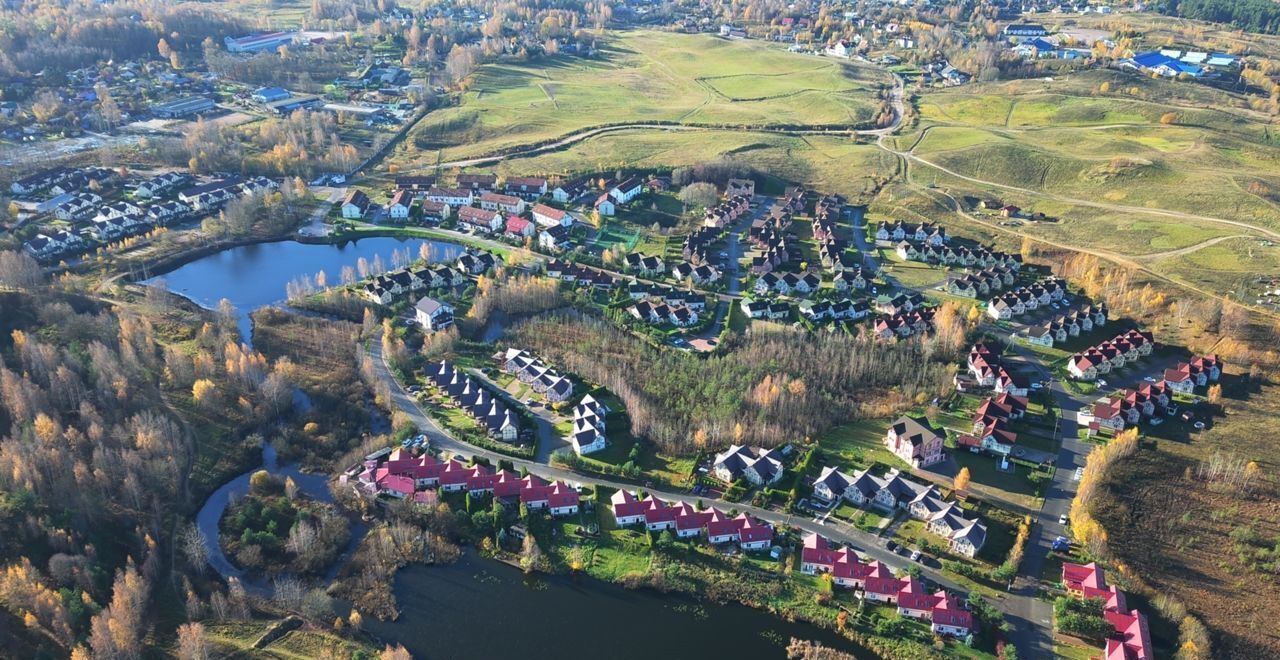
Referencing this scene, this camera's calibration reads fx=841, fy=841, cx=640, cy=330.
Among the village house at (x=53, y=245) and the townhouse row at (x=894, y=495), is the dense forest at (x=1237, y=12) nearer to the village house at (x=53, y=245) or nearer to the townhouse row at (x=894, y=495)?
the townhouse row at (x=894, y=495)

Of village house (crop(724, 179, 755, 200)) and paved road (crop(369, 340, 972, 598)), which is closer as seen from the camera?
paved road (crop(369, 340, 972, 598))

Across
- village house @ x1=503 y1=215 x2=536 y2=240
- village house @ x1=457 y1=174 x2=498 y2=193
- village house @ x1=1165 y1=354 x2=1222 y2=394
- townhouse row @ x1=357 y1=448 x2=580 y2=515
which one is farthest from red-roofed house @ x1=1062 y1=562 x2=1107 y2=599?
village house @ x1=457 y1=174 x2=498 y2=193

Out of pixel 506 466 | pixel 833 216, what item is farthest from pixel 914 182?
pixel 506 466

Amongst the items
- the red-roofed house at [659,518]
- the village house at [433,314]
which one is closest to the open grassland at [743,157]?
the village house at [433,314]

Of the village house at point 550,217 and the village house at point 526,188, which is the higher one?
the village house at point 526,188

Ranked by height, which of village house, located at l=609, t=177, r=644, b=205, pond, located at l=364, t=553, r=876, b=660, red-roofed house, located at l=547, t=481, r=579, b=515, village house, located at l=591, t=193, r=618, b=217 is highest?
village house, located at l=609, t=177, r=644, b=205

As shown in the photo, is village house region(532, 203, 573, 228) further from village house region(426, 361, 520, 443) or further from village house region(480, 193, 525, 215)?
village house region(426, 361, 520, 443)

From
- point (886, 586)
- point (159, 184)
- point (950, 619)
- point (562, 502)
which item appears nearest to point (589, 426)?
point (562, 502)
